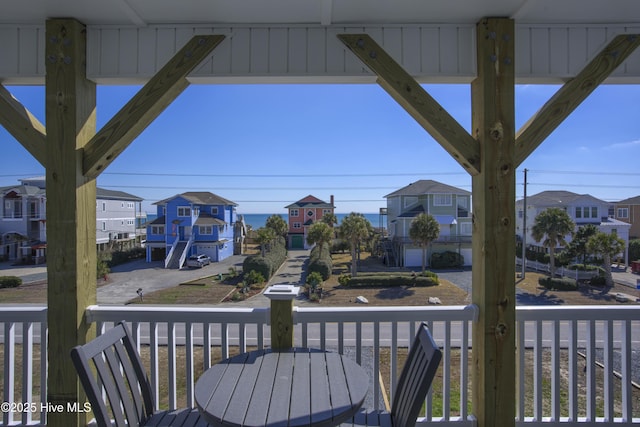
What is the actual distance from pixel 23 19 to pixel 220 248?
46.4 ft

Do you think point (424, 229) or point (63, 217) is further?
point (424, 229)

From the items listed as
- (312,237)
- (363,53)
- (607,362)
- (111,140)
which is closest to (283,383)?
(111,140)

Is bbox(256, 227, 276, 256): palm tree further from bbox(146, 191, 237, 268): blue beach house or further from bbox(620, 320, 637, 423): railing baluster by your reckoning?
bbox(620, 320, 637, 423): railing baluster

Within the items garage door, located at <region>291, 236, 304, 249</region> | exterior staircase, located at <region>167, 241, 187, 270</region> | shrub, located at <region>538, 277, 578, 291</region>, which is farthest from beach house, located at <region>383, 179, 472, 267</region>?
exterior staircase, located at <region>167, 241, 187, 270</region>

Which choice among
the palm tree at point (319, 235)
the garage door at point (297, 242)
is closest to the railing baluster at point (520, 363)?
the palm tree at point (319, 235)

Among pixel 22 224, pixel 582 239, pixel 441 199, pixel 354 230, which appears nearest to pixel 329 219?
pixel 354 230

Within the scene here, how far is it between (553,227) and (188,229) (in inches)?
565

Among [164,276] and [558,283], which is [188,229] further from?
[558,283]

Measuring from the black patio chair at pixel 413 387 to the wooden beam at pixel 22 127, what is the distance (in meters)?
2.21

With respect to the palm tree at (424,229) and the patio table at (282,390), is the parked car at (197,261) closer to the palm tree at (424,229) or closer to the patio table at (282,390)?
the palm tree at (424,229)

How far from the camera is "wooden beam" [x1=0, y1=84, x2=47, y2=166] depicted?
5.58 feet

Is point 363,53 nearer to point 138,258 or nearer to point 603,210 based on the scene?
point 603,210

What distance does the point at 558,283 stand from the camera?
7809 millimetres

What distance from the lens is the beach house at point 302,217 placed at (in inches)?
772
